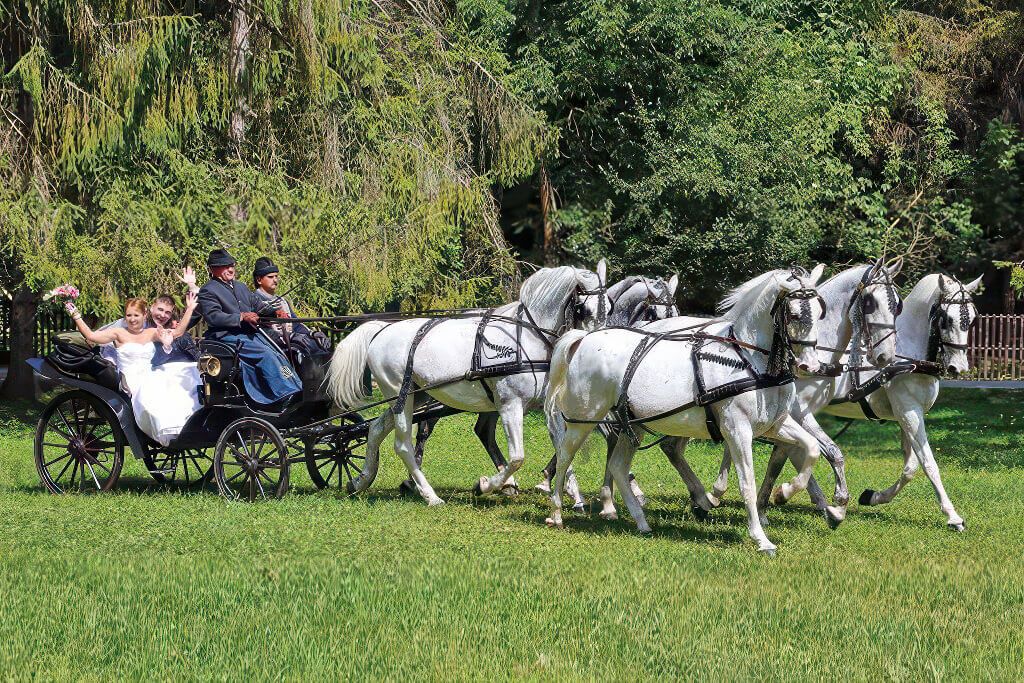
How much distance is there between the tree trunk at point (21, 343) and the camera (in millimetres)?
21312

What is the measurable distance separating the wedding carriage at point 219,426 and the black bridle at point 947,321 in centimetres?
455

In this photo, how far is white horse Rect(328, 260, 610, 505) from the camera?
36.9 ft

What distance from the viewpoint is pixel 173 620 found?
22.5ft

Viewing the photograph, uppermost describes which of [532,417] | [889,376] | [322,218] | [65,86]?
[65,86]

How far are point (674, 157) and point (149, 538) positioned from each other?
16277mm

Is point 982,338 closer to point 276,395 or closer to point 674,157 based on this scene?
point 674,157

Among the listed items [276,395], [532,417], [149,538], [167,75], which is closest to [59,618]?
[149,538]

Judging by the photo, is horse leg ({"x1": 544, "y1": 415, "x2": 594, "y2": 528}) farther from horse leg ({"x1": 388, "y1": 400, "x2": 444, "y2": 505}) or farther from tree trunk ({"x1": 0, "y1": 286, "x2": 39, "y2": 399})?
tree trunk ({"x1": 0, "y1": 286, "x2": 39, "y2": 399})

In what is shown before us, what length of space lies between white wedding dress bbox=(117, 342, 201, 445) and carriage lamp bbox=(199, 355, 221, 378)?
0.47 metres

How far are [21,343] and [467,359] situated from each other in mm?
13382

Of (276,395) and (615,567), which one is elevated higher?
(276,395)

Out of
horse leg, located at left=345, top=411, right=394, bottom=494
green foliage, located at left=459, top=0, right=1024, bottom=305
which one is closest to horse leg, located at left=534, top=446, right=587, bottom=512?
horse leg, located at left=345, top=411, right=394, bottom=494

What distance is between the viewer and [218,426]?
11.5 meters

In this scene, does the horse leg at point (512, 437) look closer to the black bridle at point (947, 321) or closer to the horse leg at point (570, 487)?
the horse leg at point (570, 487)
